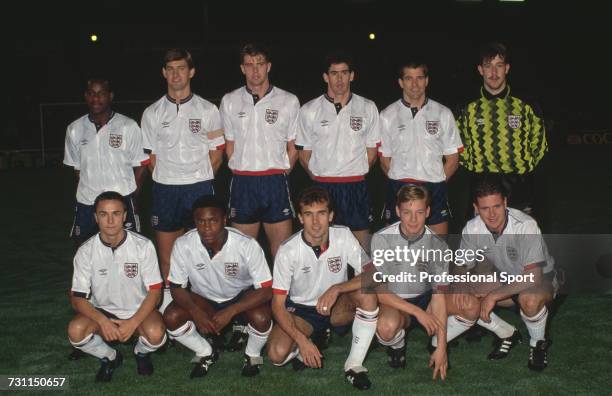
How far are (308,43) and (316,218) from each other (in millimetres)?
20423

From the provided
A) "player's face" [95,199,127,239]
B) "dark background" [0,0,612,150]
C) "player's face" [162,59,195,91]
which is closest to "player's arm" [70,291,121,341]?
"player's face" [95,199,127,239]

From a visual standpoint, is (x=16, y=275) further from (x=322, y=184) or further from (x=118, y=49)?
(x=118, y=49)

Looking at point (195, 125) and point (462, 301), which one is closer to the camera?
point (462, 301)

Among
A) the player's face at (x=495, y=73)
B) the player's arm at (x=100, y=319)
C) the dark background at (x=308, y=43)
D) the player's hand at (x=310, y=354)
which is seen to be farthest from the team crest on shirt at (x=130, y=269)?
the dark background at (x=308, y=43)

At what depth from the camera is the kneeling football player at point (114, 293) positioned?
418 cm

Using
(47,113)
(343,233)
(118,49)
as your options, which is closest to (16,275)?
(343,233)

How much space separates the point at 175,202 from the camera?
5.24 meters

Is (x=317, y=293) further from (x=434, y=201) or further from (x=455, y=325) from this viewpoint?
(x=434, y=201)

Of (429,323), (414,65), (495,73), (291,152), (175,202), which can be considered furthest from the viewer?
(291,152)

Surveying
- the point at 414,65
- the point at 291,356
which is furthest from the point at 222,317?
the point at 414,65

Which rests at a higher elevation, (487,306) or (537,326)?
(487,306)

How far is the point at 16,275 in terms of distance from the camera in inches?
269

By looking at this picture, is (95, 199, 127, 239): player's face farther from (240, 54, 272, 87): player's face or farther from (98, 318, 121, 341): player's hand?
(240, 54, 272, 87): player's face

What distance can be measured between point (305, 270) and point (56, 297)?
2.65 metres
